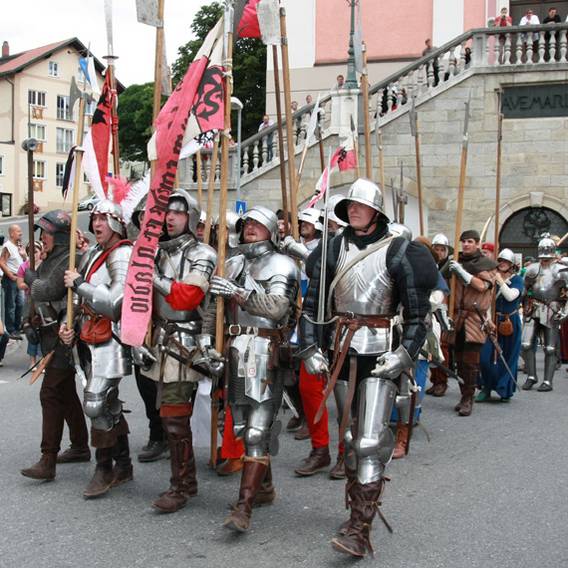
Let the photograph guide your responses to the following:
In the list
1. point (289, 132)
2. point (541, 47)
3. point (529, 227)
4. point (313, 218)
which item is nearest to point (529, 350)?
point (313, 218)

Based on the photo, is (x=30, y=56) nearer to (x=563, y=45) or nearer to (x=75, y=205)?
(x=563, y=45)

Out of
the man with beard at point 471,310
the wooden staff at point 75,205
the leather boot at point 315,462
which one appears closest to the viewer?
the wooden staff at point 75,205

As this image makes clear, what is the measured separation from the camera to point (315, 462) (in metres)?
6.24

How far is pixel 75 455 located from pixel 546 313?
20.9 feet

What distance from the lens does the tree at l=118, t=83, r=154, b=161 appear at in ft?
162

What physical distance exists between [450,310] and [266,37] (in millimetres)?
3674

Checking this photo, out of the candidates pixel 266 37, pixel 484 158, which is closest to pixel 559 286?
pixel 266 37

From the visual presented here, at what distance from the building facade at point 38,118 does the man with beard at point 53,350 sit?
4889 centimetres

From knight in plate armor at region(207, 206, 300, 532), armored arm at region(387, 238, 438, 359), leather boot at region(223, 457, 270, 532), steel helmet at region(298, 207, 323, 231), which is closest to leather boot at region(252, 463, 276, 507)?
knight in plate armor at region(207, 206, 300, 532)

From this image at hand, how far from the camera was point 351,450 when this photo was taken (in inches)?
182

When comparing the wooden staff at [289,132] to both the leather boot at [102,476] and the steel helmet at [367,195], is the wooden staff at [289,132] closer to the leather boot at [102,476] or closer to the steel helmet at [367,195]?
the steel helmet at [367,195]

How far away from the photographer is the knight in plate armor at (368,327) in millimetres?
4555

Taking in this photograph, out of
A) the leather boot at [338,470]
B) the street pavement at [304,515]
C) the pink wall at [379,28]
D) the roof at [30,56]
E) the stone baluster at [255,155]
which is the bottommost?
the street pavement at [304,515]

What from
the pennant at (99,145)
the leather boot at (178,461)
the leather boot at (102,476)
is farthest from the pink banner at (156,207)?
the leather boot at (102,476)
